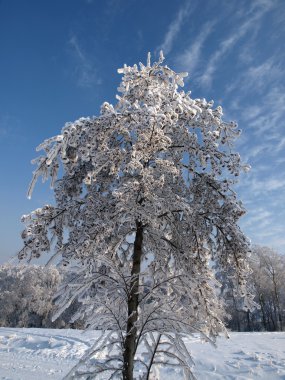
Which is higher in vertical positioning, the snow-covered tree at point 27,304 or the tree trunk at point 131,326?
the snow-covered tree at point 27,304

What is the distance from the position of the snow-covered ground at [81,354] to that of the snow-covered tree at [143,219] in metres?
5.20

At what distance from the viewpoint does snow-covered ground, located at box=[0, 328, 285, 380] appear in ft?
31.0

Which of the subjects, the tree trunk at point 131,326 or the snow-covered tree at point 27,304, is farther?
the snow-covered tree at point 27,304

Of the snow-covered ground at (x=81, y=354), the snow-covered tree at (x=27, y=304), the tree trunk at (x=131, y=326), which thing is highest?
the snow-covered tree at (x=27, y=304)

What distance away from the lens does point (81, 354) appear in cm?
1223

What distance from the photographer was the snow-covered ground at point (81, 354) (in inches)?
372

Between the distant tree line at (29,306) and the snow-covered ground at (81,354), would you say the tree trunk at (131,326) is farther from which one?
the distant tree line at (29,306)

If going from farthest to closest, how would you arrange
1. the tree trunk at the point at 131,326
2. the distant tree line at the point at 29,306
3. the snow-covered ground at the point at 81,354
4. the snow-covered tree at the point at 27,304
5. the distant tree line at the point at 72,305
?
the snow-covered tree at the point at 27,304 < the distant tree line at the point at 29,306 < the distant tree line at the point at 72,305 < the snow-covered ground at the point at 81,354 < the tree trunk at the point at 131,326

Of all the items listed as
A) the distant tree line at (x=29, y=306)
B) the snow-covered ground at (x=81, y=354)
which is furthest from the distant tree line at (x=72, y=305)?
the snow-covered ground at (x=81, y=354)

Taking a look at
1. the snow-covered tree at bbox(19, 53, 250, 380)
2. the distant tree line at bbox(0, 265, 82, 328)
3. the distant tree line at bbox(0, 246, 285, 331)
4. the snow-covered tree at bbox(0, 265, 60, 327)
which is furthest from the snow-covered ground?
the snow-covered tree at bbox(0, 265, 60, 327)

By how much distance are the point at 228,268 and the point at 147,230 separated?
5.86 feet

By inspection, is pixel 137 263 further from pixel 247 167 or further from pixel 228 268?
pixel 247 167

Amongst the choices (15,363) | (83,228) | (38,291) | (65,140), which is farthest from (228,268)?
(38,291)

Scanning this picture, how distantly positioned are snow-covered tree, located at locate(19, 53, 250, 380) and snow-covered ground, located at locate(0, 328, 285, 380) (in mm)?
5200
